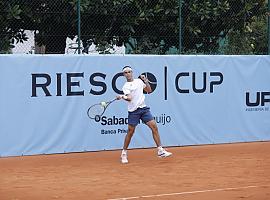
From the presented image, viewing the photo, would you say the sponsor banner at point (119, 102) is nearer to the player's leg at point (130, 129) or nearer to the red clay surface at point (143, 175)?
the red clay surface at point (143, 175)

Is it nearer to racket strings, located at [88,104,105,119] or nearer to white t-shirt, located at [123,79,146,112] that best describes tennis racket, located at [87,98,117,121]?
racket strings, located at [88,104,105,119]

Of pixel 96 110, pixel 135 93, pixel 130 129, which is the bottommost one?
pixel 130 129

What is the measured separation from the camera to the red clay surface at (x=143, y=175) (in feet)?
28.6

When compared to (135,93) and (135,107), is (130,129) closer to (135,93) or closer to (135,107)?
(135,107)

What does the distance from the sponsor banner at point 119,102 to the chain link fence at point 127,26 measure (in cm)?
92

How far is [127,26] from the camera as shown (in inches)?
603

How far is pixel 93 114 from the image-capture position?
13609mm

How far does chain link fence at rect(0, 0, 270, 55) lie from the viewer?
1465cm

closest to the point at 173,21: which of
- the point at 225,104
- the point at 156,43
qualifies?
the point at 156,43

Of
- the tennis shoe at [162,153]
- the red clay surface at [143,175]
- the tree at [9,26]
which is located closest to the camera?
the red clay surface at [143,175]

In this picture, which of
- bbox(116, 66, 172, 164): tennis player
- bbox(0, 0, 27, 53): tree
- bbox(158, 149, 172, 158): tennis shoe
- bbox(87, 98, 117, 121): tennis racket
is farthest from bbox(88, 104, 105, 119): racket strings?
bbox(0, 0, 27, 53): tree

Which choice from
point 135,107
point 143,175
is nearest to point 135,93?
point 135,107

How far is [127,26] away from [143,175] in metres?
5.68

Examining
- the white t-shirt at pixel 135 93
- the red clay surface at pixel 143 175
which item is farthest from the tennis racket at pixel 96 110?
the white t-shirt at pixel 135 93
